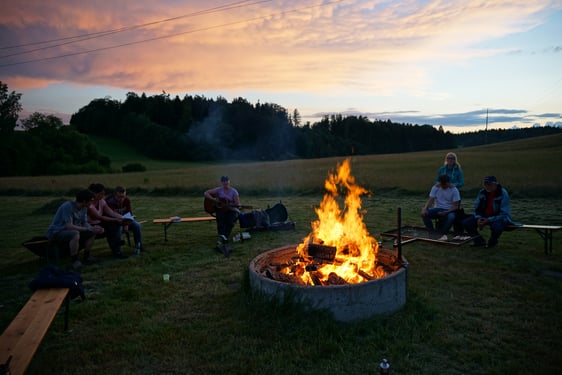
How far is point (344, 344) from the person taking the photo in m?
4.20

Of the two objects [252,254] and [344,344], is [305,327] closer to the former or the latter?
[344,344]

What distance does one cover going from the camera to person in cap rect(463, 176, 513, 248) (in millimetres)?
8000

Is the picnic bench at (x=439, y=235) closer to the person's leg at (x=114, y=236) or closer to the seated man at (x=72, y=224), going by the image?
the person's leg at (x=114, y=236)

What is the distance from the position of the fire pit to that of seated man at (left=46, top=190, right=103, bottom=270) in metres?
3.38

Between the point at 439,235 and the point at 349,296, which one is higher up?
the point at 349,296

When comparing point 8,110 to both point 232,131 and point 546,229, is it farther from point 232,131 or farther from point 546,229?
point 546,229

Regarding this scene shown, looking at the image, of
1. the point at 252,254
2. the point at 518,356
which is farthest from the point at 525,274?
the point at 252,254

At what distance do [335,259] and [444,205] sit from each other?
13.6 ft

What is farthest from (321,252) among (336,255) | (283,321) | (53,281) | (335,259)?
(53,281)

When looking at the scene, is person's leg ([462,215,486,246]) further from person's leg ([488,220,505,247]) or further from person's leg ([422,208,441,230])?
person's leg ([422,208,441,230])

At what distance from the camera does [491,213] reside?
27.1 feet

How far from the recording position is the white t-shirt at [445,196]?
871cm

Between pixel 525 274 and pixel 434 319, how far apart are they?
2.65 meters

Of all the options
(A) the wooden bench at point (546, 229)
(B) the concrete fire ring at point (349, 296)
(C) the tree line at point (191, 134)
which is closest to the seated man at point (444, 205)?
(A) the wooden bench at point (546, 229)
